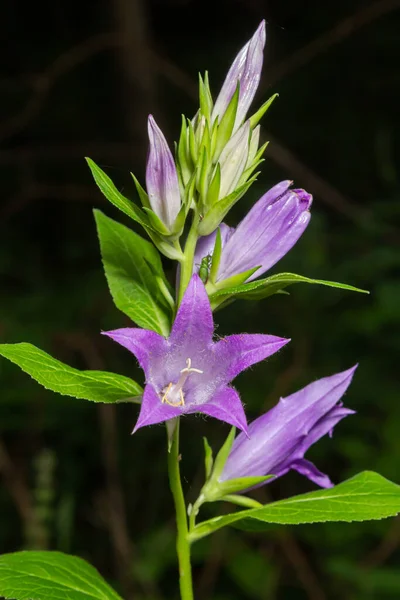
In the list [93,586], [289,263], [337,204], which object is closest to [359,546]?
[289,263]

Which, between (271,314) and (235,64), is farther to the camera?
(271,314)

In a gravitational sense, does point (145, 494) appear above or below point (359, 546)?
above

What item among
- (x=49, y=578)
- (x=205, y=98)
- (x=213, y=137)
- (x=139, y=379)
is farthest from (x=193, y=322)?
(x=139, y=379)

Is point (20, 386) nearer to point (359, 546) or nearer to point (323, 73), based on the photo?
point (359, 546)

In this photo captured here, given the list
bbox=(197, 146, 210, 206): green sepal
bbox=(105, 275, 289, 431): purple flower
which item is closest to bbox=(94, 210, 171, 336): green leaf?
bbox=(105, 275, 289, 431): purple flower

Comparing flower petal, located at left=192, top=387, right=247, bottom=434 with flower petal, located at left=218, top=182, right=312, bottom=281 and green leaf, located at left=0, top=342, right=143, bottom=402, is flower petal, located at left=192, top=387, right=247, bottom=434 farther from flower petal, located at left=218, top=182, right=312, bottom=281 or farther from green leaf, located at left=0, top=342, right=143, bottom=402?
flower petal, located at left=218, top=182, right=312, bottom=281

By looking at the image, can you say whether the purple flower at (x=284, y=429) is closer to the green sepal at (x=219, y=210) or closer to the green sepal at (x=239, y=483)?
the green sepal at (x=239, y=483)

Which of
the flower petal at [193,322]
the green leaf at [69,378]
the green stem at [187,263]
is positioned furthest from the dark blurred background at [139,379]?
the green leaf at [69,378]
